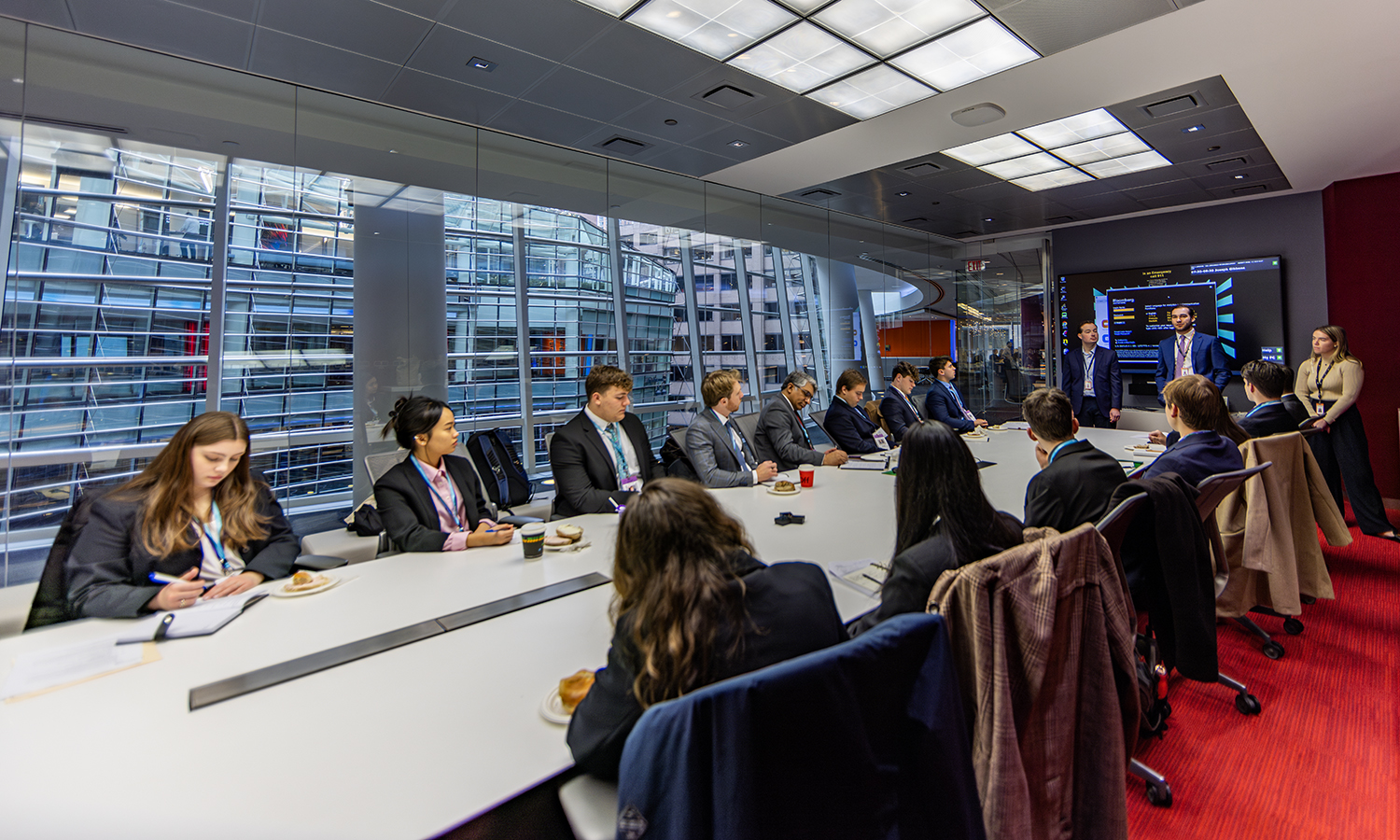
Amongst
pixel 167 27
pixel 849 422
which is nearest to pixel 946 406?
pixel 849 422

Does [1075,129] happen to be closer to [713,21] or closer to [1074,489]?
[713,21]

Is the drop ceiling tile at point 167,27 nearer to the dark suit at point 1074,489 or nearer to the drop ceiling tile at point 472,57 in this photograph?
the drop ceiling tile at point 472,57

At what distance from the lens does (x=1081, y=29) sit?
136 inches

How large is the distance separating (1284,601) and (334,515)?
5.96m

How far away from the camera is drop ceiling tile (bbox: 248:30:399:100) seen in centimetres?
353

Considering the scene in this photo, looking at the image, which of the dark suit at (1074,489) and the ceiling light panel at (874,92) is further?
the ceiling light panel at (874,92)

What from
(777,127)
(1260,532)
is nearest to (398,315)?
(777,127)

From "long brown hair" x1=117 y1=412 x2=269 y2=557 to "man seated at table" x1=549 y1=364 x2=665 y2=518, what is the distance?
1319mm

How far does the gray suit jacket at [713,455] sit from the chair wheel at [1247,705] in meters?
2.39

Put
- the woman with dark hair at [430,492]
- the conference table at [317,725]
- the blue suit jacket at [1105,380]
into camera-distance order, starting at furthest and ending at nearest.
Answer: the blue suit jacket at [1105,380], the woman with dark hair at [430,492], the conference table at [317,725]

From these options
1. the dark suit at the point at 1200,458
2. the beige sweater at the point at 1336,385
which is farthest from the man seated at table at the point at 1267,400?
the beige sweater at the point at 1336,385

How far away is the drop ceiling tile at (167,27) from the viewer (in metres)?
3.13

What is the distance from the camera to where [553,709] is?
1255 mm

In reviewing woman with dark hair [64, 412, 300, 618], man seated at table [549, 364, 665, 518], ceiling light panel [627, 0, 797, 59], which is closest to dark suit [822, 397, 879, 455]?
man seated at table [549, 364, 665, 518]
